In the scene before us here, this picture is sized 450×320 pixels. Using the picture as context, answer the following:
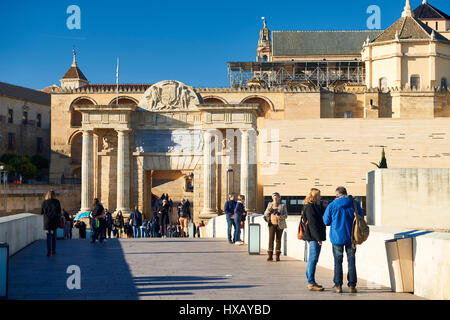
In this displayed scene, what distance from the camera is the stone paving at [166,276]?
945 cm

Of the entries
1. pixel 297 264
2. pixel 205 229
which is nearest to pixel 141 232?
pixel 205 229

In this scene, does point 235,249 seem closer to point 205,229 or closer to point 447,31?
point 205,229

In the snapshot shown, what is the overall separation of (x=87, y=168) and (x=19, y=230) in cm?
1595

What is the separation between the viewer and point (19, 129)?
7694 cm

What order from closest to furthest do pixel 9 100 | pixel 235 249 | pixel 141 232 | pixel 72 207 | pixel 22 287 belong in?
pixel 22 287
pixel 235 249
pixel 141 232
pixel 72 207
pixel 9 100

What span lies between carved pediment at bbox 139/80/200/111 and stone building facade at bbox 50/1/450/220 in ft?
0.16

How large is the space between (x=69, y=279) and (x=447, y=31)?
84176 millimetres

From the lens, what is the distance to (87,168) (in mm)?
32250

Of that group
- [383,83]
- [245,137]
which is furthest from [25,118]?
[245,137]

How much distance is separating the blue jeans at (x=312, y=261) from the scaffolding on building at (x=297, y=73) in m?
64.0

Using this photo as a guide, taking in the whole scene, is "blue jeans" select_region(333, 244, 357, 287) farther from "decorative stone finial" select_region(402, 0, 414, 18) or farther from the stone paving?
"decorative stone finial" select_region(402, 0, 414, 18)

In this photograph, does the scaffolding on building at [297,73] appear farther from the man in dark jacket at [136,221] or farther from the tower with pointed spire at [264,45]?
the man in dark jacket at [136,221]

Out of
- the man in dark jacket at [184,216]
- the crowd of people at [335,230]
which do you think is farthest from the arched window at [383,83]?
the crowd of people at [335,230]

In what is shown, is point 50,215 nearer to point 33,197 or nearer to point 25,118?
point 33,197
